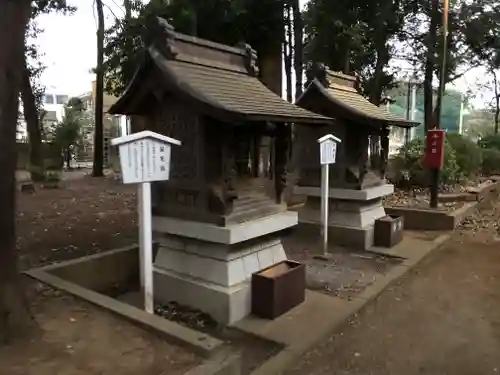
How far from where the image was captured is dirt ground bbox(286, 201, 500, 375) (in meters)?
4.13

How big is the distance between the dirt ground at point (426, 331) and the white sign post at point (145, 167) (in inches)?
63.8

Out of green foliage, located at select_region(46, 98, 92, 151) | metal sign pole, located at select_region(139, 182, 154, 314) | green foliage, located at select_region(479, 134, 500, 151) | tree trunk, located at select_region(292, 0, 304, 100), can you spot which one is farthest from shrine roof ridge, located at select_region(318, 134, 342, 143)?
green foliage, located at select_region(46, 98, 92, 151)

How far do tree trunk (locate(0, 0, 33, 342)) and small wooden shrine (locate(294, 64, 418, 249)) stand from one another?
16.7 ft

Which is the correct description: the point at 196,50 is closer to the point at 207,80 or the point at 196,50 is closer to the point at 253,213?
the point at 207,80

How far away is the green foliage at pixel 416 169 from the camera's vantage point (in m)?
12.8

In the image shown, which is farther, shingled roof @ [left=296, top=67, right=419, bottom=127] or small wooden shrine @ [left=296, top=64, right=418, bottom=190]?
small wooden shrine @ [left=296, top=64, right=418, bottom=190]

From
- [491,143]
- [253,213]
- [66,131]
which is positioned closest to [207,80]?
[253,213]

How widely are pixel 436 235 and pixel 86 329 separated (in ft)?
24.1

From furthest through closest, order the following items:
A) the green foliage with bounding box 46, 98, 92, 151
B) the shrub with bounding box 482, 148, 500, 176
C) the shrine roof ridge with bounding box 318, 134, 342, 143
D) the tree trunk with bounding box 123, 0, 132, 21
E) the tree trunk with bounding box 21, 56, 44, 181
Answer: the green foliage with bounding box 46, 98, 92, 151 → the shrub with bounding box 482, 148, 500, 176 → the tree trunk with bounding box 123, 0, 132, 21 → the tree trunk with bounding box 21, 56, 44, 181 → the shrine roof ridge with bounding box 318, 134, 342, 143

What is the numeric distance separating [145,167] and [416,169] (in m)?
10.3

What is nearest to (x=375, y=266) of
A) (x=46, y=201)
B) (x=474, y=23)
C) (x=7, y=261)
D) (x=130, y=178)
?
(x=130, y=178)

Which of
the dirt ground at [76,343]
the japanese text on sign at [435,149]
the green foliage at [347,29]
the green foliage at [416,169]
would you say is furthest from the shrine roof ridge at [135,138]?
the green foliage at [347,29]

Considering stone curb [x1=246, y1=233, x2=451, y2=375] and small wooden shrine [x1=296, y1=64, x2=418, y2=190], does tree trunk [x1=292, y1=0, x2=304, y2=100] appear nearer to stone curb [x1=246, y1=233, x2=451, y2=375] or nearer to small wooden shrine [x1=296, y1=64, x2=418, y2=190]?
small wooden shrine [x1=296, y1=64, x2=418, y2=190]

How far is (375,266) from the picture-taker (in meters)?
7.16
